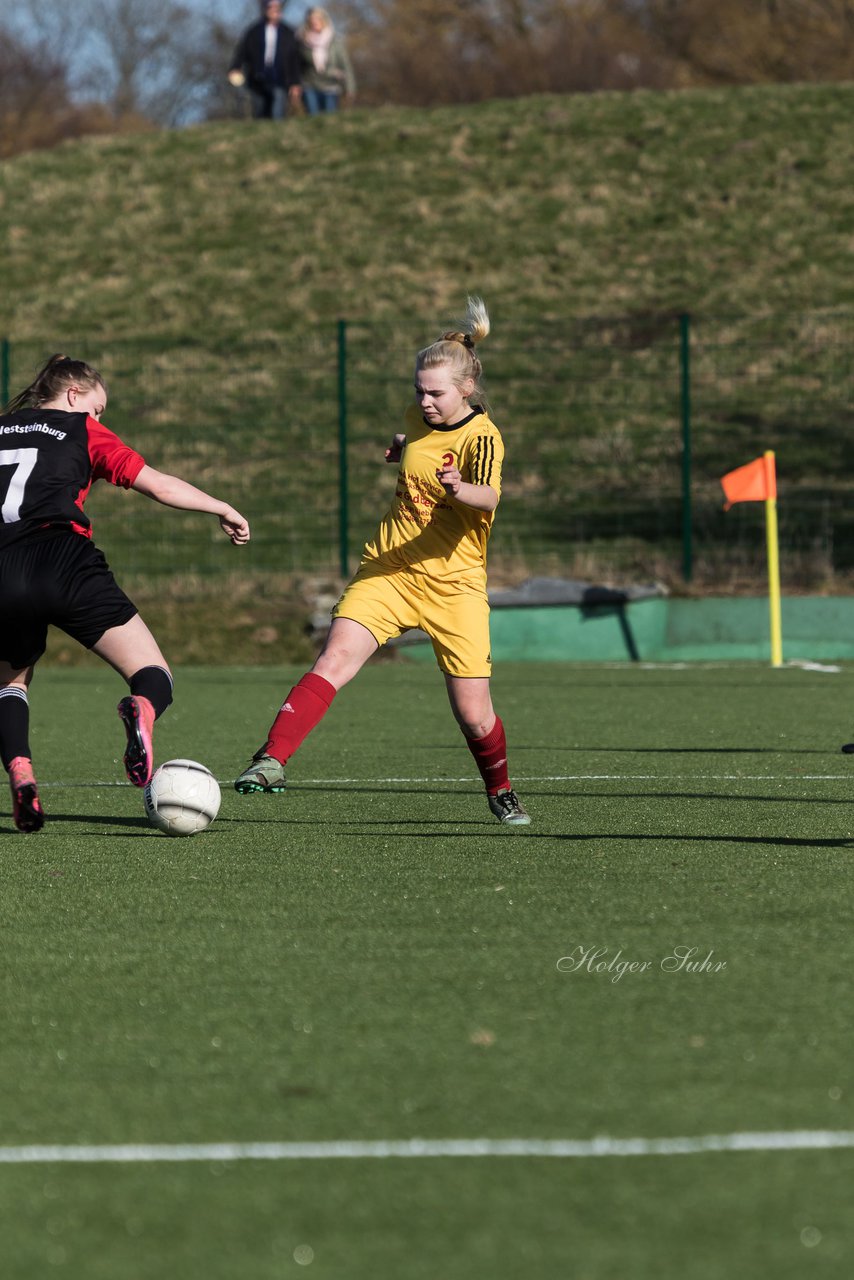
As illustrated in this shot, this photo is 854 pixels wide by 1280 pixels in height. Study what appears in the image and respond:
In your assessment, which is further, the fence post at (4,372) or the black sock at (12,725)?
the fence post at (4,372)

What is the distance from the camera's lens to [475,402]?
712cm

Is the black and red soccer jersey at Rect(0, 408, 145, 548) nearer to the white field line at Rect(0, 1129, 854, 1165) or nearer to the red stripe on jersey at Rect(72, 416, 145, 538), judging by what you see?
the red stripe on jersey at Rect(72, 416, 145, 538)

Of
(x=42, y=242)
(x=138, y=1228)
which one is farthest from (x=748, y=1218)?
(x=42, y=242)

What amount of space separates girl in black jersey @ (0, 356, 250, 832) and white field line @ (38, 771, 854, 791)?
163cm

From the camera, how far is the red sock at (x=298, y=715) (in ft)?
22.2

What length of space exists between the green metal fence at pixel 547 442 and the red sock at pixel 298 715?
12091 mm

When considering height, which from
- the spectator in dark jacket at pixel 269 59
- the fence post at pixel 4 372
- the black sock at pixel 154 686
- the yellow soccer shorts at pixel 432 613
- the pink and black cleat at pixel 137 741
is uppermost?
the spectator in dark jacket at pixel 269 59

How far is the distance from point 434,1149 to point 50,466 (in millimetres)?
3937

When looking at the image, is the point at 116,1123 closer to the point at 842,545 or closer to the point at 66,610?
the point at 66,610

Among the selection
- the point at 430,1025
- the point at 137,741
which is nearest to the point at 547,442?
the point at 137,741

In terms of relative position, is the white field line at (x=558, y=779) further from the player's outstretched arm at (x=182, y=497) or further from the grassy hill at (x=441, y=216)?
the grassy hill at (x=441, y=216)

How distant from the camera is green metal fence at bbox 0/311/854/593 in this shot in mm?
20484

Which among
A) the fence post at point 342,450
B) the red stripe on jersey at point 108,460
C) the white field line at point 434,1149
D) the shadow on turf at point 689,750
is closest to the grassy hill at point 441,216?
the fence post at point 342,450

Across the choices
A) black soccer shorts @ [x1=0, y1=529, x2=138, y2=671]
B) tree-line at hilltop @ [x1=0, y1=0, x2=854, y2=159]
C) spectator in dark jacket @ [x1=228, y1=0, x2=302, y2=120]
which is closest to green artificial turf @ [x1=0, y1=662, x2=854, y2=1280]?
black soccer shorts @ [x1=0, y1=529, x2=138, y2=671]
